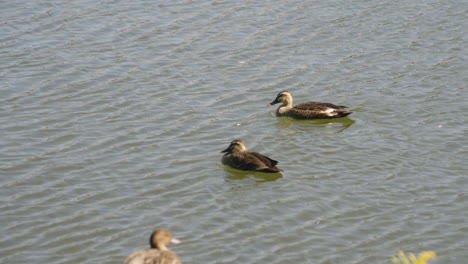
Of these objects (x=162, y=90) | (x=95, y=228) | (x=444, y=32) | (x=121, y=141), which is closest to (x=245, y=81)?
(x=162, y=90)

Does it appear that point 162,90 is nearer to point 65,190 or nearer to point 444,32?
point 65,190

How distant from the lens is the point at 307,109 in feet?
45.2

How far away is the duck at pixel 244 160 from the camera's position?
11.4 m

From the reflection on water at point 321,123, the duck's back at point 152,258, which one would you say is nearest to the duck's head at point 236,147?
the reflection on water at point 321,123

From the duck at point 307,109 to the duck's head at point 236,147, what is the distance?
6.65 ft

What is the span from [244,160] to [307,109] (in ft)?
8.15

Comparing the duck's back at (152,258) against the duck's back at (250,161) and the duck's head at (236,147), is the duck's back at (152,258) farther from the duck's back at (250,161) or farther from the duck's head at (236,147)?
the duck's head at (236,147)

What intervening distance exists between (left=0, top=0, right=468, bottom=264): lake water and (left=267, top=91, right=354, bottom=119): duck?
18 centimetres

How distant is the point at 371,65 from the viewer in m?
15.6

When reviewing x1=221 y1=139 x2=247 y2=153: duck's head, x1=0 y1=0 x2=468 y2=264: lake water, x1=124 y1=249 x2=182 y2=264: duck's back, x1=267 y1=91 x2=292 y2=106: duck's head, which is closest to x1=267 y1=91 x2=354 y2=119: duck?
x1=267 y1=91 x2=292 y2=106: duck's head

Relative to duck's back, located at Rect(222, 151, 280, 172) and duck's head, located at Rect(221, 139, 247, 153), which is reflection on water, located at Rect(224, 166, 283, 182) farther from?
duck's head, located at Rect(221, 139, 247, 153)

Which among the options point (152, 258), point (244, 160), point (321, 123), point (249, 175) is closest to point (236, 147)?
point (244, 160)

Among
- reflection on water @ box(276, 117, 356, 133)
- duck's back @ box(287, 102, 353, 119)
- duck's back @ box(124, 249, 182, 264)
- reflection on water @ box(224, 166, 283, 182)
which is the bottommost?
reflection on water @ box(276, 117, 356, 133)

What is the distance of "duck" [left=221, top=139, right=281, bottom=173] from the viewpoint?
449 inches
